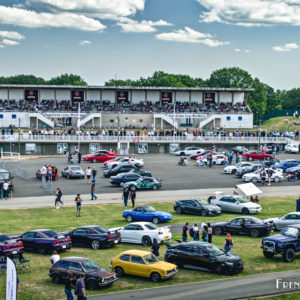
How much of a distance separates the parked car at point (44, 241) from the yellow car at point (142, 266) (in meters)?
4.25

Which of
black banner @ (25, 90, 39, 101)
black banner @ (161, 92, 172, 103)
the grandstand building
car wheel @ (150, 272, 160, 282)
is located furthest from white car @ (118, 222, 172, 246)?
black banner @ (161, 92, 172, 103)

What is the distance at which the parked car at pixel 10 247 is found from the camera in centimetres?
2297

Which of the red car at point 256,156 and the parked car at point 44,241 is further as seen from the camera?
the red car at point 256,156

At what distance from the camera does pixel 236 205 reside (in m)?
35.9

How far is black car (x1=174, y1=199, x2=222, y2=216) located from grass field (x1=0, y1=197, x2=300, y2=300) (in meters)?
0.60

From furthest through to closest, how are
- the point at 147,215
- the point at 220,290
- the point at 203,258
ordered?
the point at 147,215 < the point at 203,258 < the point at 220,290

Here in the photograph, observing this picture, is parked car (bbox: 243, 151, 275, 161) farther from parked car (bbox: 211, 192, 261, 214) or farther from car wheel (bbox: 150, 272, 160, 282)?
car wheel (bbox: 150, 272, 160, 282)

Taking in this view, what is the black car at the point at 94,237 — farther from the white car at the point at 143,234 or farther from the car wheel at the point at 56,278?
the car wheel at the point at 56,278

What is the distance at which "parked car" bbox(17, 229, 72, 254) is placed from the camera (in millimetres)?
24766

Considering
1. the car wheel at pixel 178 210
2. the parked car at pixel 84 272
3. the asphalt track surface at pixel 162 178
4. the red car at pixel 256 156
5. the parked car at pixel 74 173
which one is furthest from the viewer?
the red car at pixel 256 156

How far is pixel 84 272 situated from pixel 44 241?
18.7 ft

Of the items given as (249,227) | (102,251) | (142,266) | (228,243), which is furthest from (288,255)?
(102,251)

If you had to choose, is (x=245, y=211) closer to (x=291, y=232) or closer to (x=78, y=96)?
(x=291, y=232)

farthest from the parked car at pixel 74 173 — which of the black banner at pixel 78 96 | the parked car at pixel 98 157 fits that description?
the black banner at pixel 78 96
